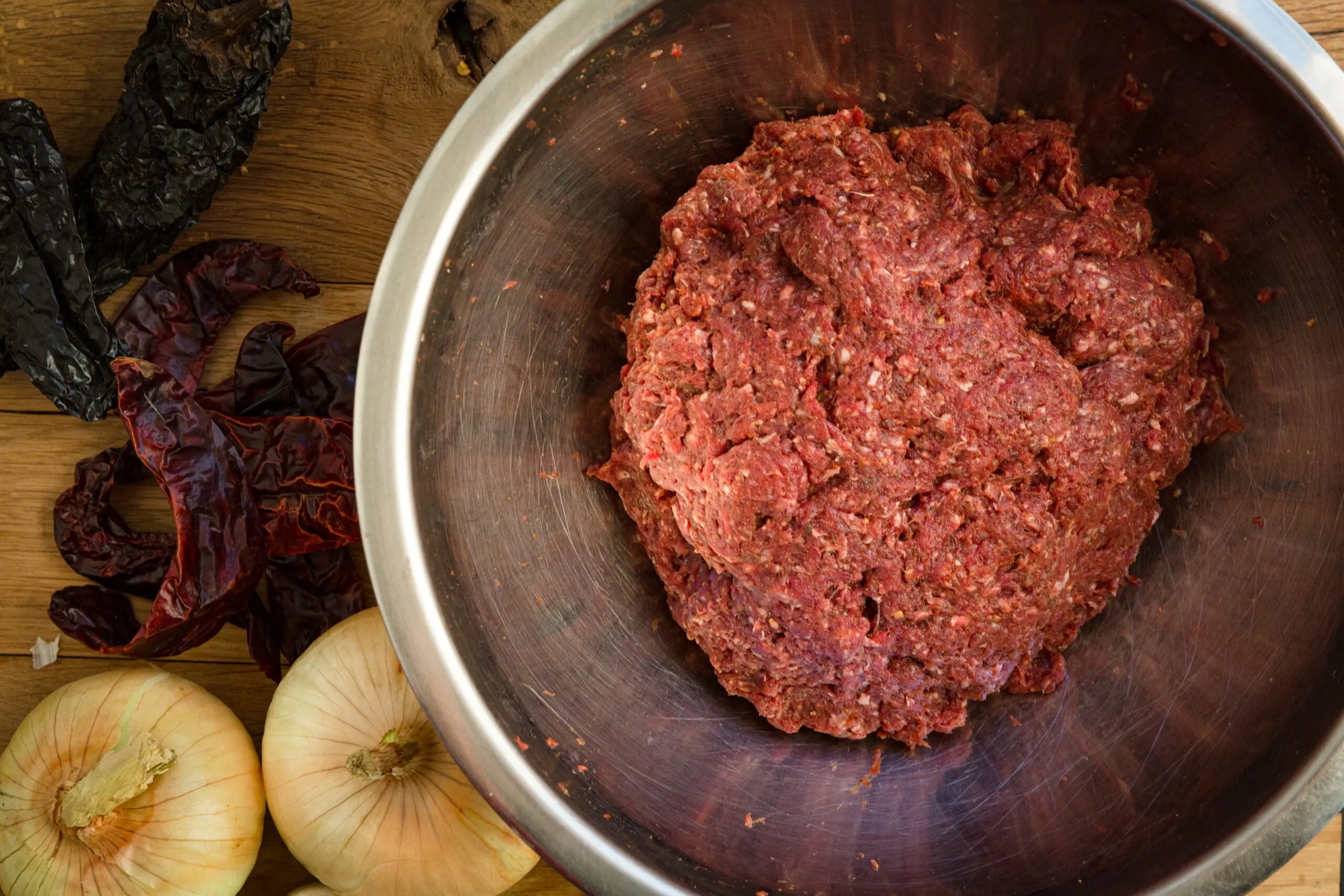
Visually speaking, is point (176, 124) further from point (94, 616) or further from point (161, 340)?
point (94, 616)

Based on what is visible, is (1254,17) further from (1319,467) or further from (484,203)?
(484,203)

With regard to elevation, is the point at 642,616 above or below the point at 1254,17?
below

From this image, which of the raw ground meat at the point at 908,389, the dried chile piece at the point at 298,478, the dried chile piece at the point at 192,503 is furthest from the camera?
the dried chile piece at the point at 298,478

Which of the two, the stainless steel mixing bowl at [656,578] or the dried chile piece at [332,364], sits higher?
the stainless steel mixing bowl at [656,578]

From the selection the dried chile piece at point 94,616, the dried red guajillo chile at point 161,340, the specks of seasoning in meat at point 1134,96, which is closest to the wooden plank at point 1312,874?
the specks of seasoning in meat at point 1134,96

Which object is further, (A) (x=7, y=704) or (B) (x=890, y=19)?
(A) (x=7, y=704)

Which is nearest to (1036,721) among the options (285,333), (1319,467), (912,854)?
(912,854)

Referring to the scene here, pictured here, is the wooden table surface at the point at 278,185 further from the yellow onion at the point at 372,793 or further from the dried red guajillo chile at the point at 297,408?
the yellow onion at the point at 372,793
